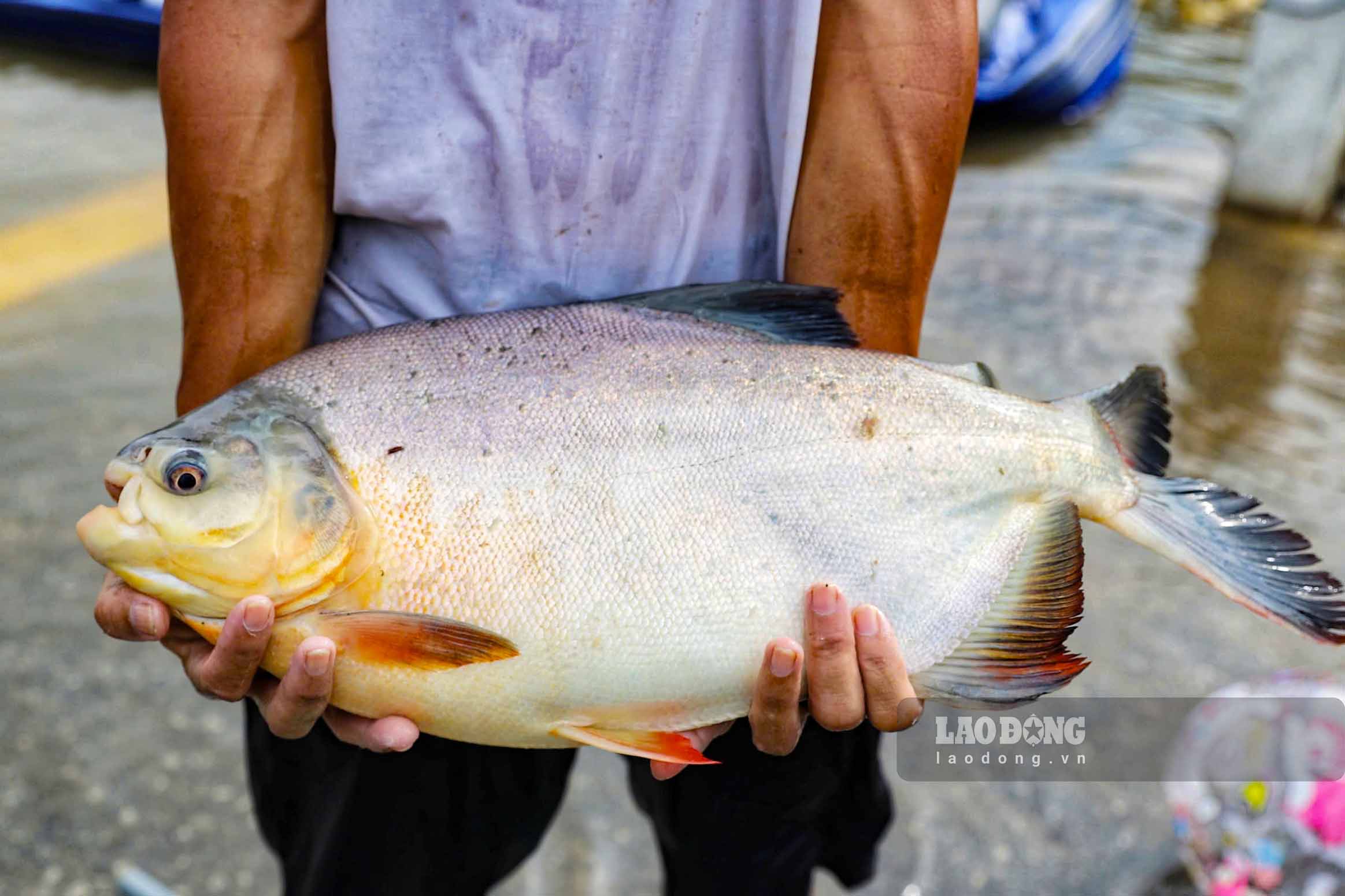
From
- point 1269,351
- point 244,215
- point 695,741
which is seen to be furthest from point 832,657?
→ point 1269,351

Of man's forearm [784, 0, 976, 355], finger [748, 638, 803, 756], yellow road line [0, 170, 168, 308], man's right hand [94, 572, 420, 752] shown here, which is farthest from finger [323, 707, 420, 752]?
yellow road line [0, 170, 168, 308]

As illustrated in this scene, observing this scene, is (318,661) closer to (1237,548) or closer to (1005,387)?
(1237,548)

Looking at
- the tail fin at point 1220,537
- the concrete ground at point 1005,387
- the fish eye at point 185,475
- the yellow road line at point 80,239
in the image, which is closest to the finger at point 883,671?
the tail fin at point 1220,537

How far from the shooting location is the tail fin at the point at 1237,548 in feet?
5.17

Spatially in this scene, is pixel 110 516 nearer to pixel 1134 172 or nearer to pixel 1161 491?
pixel 1161 491

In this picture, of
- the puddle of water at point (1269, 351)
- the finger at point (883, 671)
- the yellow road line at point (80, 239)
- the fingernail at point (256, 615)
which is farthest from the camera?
the yellow road line at point (80, 239)

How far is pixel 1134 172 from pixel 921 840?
6.98 meters

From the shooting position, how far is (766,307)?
65.1 inches

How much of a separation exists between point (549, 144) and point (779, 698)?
86 centimetres

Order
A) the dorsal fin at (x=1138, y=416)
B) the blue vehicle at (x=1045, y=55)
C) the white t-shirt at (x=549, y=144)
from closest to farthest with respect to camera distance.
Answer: the white t-shirt at (x=549, y=144) → the dorsal fin at (x=1138, y=416) → the blue vehicle at (x=1045, y=55)

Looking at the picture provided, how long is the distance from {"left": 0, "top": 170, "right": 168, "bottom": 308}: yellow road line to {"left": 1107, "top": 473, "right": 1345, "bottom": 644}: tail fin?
5.09m

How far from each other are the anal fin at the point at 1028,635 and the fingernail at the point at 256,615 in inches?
34.3

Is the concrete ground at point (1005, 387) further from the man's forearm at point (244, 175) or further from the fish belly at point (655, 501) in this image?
the man's forearm at point (244, 175)

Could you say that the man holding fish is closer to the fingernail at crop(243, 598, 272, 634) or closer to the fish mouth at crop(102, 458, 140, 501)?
the fingernail at crop(243, 598, 272, 634)
